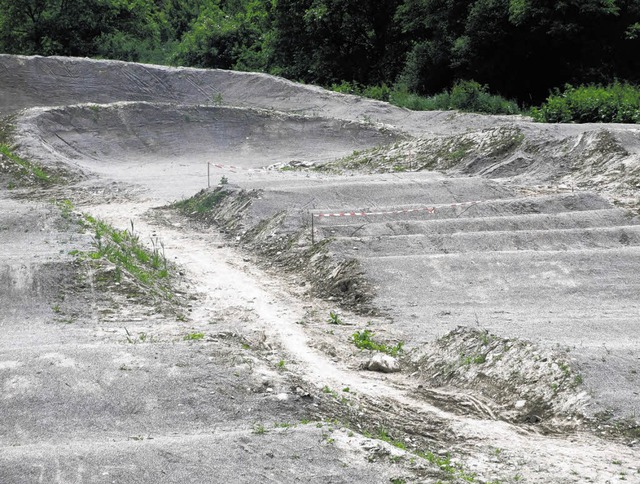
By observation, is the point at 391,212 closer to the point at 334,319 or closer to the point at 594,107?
the point at 334,319

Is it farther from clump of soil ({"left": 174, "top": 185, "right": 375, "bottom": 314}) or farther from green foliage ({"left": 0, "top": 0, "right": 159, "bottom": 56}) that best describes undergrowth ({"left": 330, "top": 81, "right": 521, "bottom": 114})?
green foliage ({"left": 0, "top": 0, "right": 159, "bottom": 56})

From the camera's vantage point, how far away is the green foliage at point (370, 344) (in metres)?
11.2

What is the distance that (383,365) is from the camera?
418 inches

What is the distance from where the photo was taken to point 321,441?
7.35 meters

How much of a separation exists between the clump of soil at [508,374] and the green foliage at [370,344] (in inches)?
11.4

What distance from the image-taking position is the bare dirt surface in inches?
292

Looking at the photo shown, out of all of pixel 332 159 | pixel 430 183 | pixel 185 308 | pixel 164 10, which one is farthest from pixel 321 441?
pixel 164 10

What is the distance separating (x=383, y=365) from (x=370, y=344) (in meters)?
0.87

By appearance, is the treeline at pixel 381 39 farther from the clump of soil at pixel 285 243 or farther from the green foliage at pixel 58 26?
the clump of soil at pixel 285 243

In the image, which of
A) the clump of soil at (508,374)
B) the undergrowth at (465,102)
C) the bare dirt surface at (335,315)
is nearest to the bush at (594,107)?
the bare dirt surface at (335,315)

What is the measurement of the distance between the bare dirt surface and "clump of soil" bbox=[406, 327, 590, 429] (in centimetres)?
3

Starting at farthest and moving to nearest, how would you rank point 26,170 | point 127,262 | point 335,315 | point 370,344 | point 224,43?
point 224,43 < point 26,170 < point 127,262 < point 335,315 < point 370,344

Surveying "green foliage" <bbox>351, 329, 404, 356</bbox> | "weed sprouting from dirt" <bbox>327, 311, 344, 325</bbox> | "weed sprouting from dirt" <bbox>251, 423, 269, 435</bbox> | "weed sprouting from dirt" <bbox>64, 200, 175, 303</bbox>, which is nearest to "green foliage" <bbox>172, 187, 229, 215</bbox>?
"weed sprouting from dirt" <bbox>64, 200, 175, 303</bbox>

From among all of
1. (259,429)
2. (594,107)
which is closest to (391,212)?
(594,107)
